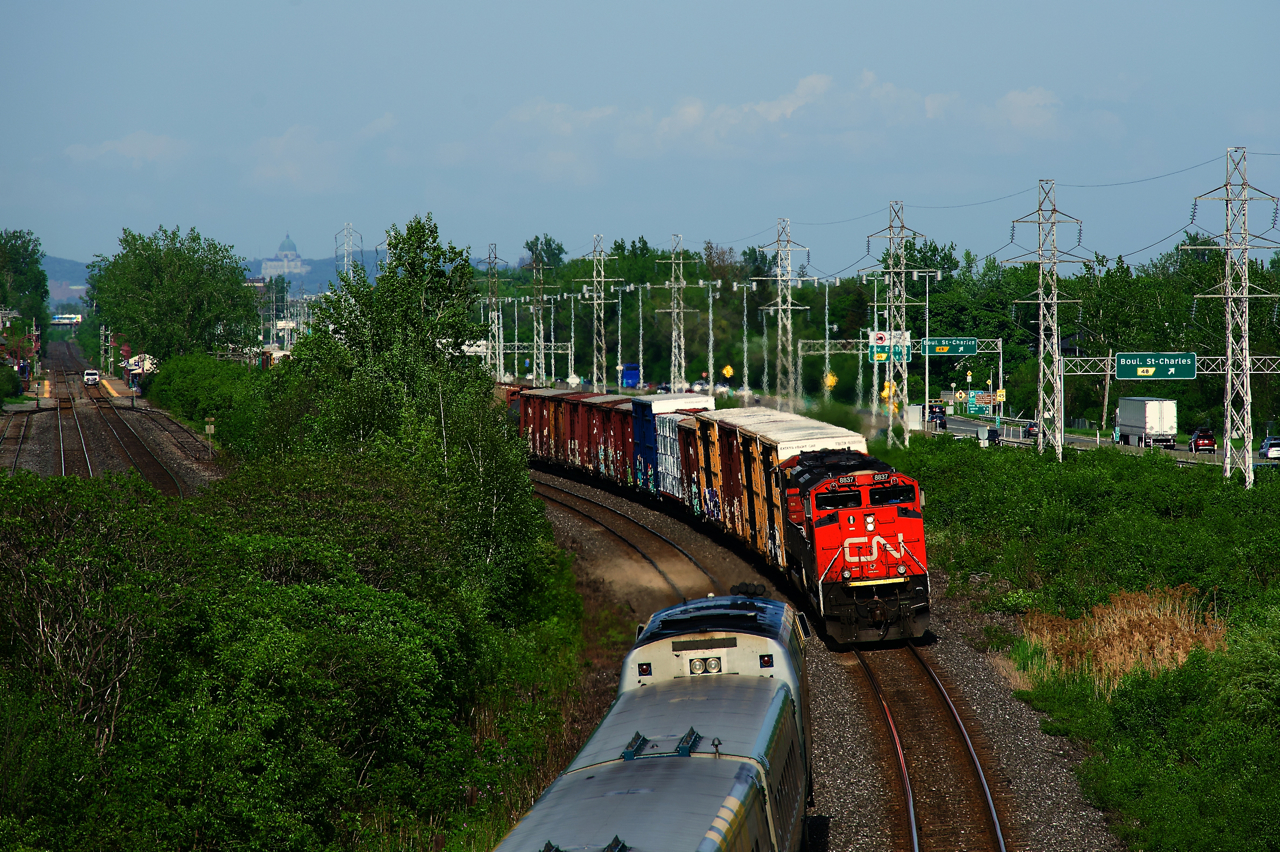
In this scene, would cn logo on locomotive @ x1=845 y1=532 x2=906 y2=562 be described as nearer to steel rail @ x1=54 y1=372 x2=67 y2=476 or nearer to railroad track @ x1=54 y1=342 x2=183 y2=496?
railroad track @ x1=54 y1=342 x2=183 y2=496

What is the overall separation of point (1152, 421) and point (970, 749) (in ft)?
209

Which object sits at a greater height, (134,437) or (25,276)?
(25,276)

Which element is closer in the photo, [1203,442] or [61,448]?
[61,448]

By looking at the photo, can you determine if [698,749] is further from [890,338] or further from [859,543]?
[890,338]

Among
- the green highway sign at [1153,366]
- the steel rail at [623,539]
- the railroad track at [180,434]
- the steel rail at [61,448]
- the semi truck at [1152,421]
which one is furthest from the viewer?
the semi truck at [1152,421]

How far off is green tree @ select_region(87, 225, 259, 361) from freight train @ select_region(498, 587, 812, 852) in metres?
91.8

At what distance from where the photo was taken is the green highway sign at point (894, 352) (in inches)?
1929

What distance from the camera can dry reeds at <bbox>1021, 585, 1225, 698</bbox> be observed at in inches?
841

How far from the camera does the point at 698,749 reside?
987cm

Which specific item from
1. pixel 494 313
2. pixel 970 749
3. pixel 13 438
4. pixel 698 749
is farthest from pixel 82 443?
pixel 698 749

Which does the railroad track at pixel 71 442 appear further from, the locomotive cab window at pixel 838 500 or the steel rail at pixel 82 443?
the locomotive cab window at pixel 838 500

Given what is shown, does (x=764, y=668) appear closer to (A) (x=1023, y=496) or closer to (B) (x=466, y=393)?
(B) (x=466, y=393)

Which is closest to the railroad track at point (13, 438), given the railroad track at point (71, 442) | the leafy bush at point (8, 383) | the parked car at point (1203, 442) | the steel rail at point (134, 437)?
the railroad track at point (71, 442)

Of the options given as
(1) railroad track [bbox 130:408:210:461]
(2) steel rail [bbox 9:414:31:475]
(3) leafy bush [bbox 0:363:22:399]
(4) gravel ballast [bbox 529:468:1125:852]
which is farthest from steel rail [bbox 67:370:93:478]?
(4) gravel ballast [bbox 529:468:1125:852]
